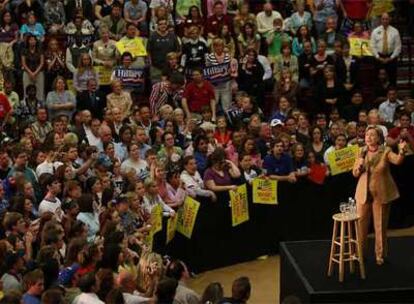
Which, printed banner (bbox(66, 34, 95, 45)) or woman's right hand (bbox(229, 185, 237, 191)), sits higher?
printed banner (bbox(66, 34, 95, 45))

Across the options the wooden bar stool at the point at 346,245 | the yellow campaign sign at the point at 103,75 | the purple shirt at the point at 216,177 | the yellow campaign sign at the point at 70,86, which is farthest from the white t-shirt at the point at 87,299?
the yellow campaign sign at the point at 103,75

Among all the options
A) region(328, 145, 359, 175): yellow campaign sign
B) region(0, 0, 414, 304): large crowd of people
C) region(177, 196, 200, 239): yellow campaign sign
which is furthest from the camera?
region(328, 145, 359, 175): yellow campaign sign

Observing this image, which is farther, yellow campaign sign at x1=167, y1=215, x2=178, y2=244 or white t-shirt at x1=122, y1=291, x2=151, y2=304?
yellow campaign sign at x1=167, y1=215, x2=178, y2=244

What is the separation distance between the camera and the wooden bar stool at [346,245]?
14.0 m

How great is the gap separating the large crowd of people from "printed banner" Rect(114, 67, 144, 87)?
0.07 ft

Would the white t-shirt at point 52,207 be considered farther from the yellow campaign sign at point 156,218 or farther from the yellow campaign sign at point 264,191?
the yellow campaign sign at point 264,191

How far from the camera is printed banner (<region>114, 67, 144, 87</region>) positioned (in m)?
20.9

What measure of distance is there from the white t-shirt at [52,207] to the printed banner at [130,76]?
19.8 ft

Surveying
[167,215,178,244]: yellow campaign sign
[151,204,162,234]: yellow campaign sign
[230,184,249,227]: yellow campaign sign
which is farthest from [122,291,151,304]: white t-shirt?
[230,184,249,227]: yellow campaign sign

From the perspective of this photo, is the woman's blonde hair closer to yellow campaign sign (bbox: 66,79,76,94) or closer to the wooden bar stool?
the wooden bar stool

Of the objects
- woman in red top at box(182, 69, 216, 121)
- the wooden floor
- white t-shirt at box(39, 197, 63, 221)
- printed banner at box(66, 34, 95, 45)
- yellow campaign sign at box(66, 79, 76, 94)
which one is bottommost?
the wooden floor

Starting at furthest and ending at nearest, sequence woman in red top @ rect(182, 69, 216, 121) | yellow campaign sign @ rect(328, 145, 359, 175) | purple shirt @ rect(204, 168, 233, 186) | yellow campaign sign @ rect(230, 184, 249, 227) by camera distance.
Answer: woman in red top @ rect(182, 69, 216, 121), yellow campaign sign @ rect(328, 145, 359, 175), yellow campaign sign @ rect(230, 184, 249, 227), purple shirt @ rect(204, 168, 233, 186)

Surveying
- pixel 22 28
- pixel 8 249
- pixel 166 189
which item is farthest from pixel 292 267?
pixel 22 28

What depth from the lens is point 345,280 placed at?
46.6 ft
